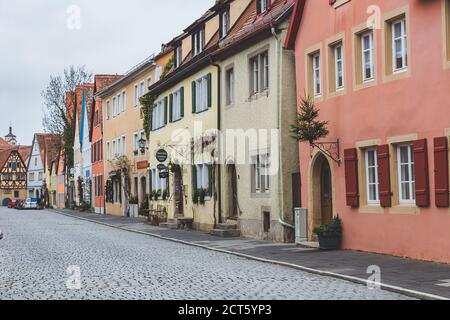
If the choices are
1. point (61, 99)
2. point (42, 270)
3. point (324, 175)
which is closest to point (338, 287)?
point (42, 270)

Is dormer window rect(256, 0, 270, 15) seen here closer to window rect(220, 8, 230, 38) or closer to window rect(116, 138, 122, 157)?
window rect(220, 8, 230, 38)

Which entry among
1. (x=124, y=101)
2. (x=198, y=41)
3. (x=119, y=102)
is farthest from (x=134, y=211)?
(x=198, y=41)

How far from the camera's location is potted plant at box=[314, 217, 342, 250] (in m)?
19.8

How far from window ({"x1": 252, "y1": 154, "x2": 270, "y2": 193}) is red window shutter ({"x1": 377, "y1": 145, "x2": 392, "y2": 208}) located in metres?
6.65

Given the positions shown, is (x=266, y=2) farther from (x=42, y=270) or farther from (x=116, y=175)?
(x=116, y=175)

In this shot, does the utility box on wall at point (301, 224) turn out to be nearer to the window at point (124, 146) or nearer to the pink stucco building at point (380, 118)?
the pink stucco building at point (380, 118)

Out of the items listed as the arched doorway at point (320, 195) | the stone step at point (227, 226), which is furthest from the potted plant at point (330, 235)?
the stone step at point (227, 226)

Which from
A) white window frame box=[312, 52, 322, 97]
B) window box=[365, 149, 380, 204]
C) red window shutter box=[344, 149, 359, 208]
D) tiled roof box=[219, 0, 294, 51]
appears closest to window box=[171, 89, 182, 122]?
tiled roof box=[219, 0, 294, 51]

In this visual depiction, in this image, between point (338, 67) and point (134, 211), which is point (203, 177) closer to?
point (338, 67)

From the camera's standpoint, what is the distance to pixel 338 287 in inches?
492

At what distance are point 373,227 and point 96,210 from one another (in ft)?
149

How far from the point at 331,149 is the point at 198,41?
15.1 metres

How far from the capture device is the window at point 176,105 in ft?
114

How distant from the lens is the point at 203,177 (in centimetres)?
3127
